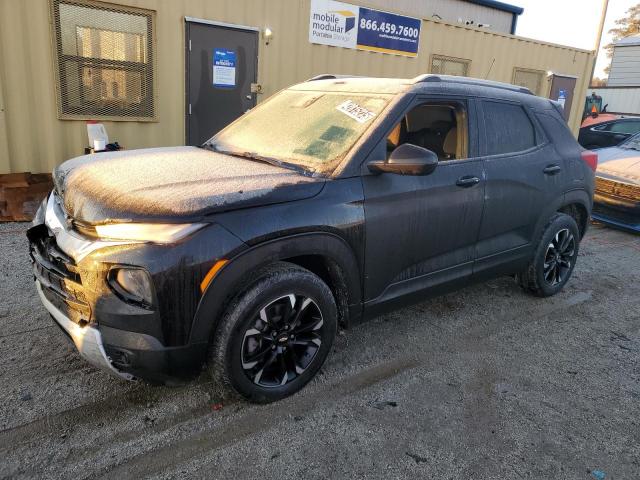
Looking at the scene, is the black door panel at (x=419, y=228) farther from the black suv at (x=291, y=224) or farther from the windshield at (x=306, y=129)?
the windshield at (x=306, y=129)

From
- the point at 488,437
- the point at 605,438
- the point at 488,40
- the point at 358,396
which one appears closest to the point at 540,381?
the point at 605,438

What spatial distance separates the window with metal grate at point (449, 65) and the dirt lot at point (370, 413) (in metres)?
7.36

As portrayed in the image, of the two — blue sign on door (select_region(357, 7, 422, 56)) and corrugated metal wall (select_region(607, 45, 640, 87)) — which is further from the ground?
corrugated metal wall (select_region(607, 45, 640, 87))

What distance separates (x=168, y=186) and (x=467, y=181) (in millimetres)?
Answer: 1951

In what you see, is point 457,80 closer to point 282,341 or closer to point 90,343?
point 282,341

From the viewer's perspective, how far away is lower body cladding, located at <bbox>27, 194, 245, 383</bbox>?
219cm

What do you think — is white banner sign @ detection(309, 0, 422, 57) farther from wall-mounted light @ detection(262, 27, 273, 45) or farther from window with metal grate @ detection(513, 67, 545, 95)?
Answer: window with metal grate @ detection(513, 67, 545, 95)

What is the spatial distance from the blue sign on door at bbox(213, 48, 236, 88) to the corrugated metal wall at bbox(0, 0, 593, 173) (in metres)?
0.45

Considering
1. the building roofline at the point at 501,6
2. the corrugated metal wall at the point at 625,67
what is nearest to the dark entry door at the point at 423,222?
the building roofline at the point at 501,6

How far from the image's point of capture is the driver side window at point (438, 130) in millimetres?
3504

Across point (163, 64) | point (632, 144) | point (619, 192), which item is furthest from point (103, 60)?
point (632, 144)

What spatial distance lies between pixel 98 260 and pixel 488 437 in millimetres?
2084

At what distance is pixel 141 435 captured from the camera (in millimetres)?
2461

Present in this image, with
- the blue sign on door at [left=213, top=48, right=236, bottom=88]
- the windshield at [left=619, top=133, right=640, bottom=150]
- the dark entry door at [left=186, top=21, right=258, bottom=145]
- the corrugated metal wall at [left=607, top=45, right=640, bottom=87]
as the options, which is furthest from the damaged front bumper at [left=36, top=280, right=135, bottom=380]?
the corrugated metal wall at [left=607, top=45, right=640, bottom=87]
